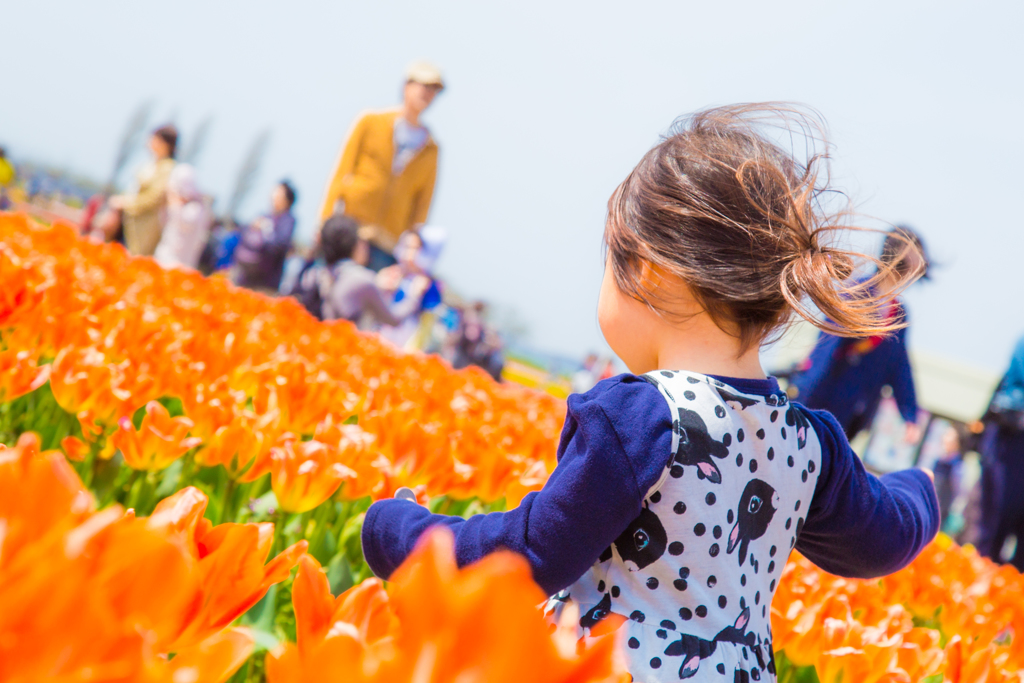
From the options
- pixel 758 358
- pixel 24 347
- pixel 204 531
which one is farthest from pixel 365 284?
pixel 204 531

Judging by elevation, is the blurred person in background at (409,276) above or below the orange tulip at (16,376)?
below

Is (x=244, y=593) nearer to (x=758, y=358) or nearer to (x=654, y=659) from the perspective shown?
(x=654, y=659)

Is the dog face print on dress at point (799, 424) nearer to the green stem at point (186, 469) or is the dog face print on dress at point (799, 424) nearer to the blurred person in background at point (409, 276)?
the green stem at point (186, 469)

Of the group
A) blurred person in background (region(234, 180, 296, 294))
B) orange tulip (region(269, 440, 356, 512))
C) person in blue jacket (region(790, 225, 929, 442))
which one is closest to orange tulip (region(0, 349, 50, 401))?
orange tulip (region(269, 440, 356, 512))

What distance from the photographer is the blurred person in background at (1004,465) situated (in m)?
4.17

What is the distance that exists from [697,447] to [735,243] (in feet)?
1.14

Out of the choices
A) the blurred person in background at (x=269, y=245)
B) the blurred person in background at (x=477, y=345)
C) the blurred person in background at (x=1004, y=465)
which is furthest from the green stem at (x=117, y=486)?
the blurred person in background at (x=477, y=345)

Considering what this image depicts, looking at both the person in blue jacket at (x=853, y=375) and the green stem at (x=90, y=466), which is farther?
the person in blue jacket at (x=853, y=375)

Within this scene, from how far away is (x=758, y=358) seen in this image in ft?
4.45

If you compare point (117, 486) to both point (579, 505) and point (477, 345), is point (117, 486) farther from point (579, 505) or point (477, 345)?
point (477, 345)

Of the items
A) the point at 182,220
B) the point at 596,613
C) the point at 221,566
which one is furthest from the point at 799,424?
the point at 182,220

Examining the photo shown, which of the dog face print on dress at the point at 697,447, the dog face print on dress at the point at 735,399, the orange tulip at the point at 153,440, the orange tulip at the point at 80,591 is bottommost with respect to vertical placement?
the orange tulip at the point at 153,440

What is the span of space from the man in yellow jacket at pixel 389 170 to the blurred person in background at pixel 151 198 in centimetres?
121

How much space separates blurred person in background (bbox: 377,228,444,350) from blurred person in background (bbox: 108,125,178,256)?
1.72 m
